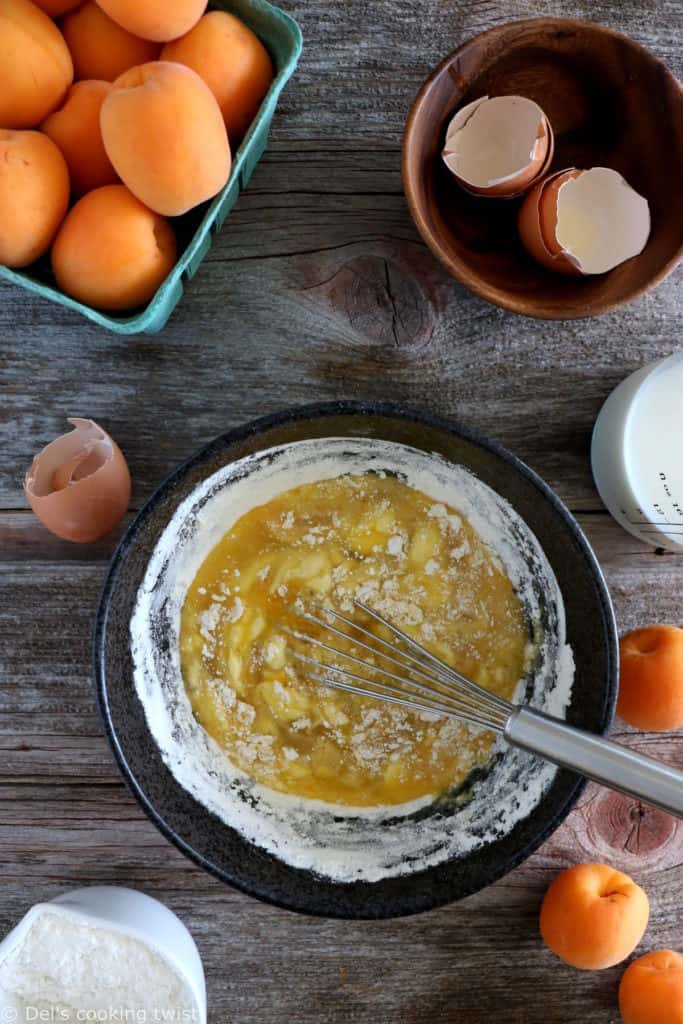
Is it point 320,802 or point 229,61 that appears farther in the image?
point 320,802

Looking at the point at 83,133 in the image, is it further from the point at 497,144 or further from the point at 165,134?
the point at 497,144

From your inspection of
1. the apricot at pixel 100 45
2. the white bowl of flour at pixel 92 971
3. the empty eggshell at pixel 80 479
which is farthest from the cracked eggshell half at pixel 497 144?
the white bowl of flour at pixel 92 971

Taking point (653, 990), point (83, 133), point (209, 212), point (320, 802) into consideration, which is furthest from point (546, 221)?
point (653, 990)

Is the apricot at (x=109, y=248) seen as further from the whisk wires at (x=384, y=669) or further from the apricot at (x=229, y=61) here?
the whisk wires at (x=384, y=669)

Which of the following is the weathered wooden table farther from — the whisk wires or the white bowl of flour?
the whisk wires

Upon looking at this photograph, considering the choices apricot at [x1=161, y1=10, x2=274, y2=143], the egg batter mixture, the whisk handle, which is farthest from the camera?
the egg batter mixture

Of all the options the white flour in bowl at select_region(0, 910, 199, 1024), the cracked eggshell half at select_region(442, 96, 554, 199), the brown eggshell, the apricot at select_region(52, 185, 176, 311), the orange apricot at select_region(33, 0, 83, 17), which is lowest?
the white flour in bowl at select_region(0, 910, 199, 1024)

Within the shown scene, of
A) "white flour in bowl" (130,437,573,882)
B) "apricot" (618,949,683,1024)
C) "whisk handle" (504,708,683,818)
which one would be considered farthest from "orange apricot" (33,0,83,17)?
"apricot" (618,949,683,1024)
